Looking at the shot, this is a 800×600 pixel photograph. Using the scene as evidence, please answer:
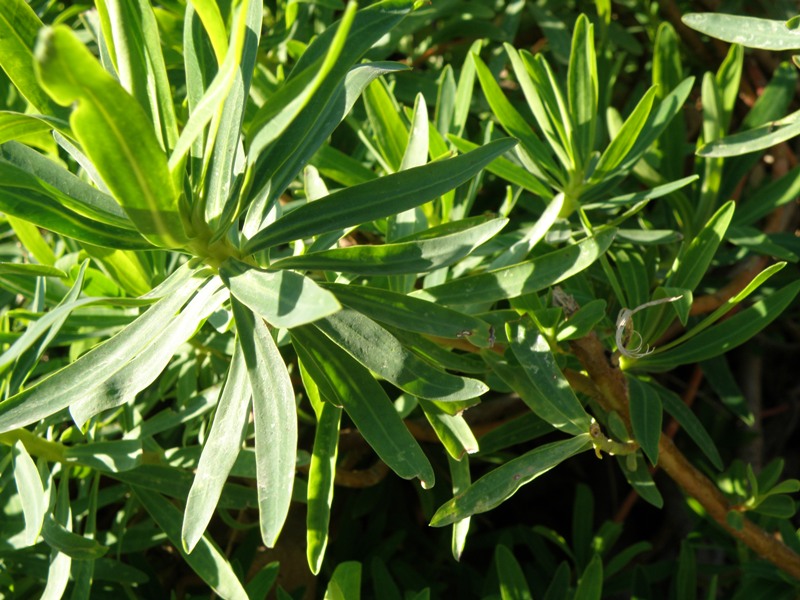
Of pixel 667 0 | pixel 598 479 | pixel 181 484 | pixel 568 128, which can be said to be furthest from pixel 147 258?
pixel 598 479

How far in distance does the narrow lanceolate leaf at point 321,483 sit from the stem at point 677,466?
0.24m

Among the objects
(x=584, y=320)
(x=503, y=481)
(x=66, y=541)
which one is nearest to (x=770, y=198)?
(x=584, y=320)

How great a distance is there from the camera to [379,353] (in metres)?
0.66

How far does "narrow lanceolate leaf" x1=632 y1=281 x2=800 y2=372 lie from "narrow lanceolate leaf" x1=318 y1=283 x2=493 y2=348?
27 centimetres

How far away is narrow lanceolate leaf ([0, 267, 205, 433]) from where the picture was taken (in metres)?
0.64

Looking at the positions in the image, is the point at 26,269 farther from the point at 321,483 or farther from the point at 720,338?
the point at 720,338

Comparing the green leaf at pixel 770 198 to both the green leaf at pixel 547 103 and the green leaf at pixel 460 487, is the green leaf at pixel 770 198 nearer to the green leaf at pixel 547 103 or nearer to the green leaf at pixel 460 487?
the green leaf at pixel 547 103

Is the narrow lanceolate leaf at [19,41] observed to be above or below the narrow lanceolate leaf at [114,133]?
above

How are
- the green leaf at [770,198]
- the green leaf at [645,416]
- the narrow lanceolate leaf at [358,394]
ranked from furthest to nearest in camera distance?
the green leaf at [770,198] → the green leaf at [645,416] → the narrow lanceolate leaf at [358,394]

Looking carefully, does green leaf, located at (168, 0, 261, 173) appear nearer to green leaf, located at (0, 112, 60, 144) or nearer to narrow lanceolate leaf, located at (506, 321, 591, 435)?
green leaf, located at (0, 112, 60, 144)

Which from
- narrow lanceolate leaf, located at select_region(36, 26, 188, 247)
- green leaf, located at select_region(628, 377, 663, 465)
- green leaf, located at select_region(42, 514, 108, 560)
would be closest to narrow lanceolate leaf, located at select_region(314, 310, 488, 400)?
narrow lanceolate leaf, located at select_region(36, 26, 188, 247)

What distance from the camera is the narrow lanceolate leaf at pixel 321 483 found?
0.73m

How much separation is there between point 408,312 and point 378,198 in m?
0.09

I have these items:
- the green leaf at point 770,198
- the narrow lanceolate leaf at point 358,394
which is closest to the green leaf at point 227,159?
the narrow lanceolate leaf at point 358,394
